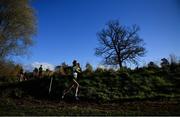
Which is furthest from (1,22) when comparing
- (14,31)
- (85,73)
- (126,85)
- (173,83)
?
(173,83)

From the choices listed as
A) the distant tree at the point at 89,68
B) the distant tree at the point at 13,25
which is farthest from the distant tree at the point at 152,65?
the distant tree at the point at 13,25

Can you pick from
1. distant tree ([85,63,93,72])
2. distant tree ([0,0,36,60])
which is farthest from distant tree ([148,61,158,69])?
A: distant tree ([0,0,36,60])

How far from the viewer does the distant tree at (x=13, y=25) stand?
35.6 meters

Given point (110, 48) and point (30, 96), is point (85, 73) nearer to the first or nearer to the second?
point (30, 96)

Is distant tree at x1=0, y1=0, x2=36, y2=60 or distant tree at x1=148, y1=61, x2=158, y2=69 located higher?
distant tree at x1=0, y1=0, x2=36, y2=60

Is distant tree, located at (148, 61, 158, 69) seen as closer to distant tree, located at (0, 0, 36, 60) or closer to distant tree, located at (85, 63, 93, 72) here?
distant tree, located at (85, 63, 93, 72)

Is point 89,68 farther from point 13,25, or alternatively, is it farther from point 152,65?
point 13,25

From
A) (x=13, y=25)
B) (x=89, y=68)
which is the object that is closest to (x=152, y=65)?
(x=89, y=68)

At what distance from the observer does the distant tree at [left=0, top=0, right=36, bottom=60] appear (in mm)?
35594

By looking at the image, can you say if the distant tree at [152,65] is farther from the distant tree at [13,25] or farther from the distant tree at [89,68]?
the distant tree at [13,25]

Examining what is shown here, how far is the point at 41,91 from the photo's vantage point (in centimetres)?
1989

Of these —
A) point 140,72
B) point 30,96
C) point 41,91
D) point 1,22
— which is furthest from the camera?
point 1,22

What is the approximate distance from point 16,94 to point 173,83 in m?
11.6

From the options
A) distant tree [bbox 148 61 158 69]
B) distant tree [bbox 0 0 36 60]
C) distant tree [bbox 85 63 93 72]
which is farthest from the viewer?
distant tree [bbox 0 0 36 60]
